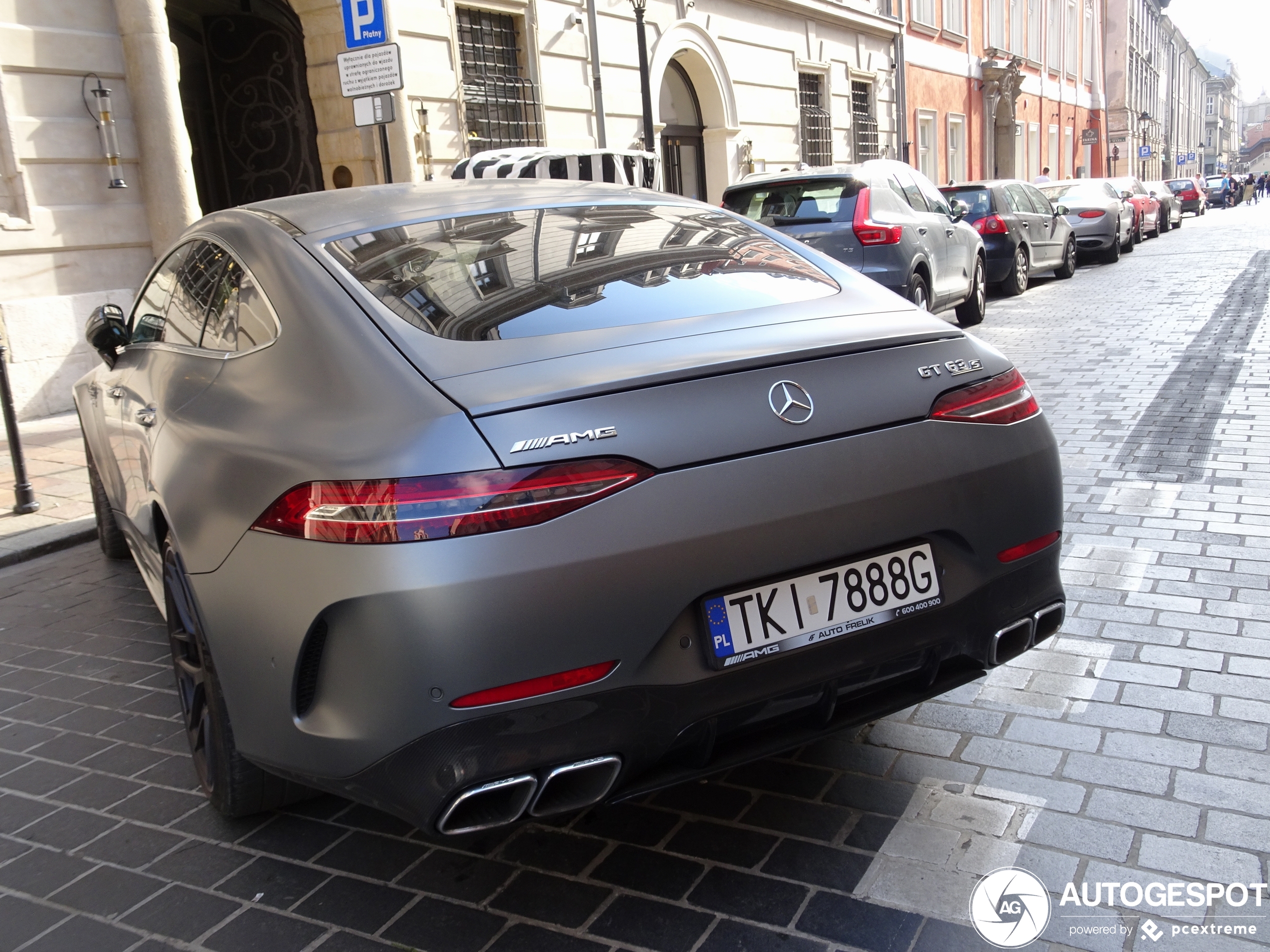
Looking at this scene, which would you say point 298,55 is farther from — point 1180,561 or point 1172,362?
point 1180,561

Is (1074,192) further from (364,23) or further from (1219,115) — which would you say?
(1219,115)

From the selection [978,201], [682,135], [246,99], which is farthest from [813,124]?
[246,99]

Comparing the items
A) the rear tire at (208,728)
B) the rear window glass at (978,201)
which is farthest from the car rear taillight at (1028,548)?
the rear window glass at (978,201)

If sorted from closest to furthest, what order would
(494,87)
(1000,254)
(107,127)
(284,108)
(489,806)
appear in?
1. (489,806)
2. (107,127)
3. (284,108)
4. (494,87)
5. (1000,254)

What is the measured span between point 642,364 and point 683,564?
413 mm

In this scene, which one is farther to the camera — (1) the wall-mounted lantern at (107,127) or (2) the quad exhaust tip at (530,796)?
(1) the wall-mounted lantern at (107,127)

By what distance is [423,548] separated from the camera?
79.0 inches

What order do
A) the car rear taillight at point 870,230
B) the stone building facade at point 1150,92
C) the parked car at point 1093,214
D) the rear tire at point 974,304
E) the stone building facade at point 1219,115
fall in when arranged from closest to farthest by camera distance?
the car rear taillight at point 870,230
the rear tire at point 974,304
the parked car at point 1093,214
the stone building facade at point 1150,92
the stone building facade at point 1219,115

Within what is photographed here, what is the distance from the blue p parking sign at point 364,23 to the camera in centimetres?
814

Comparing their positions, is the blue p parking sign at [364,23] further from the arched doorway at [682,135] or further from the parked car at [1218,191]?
the parked car at [1218,191]

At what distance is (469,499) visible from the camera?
6.63ft

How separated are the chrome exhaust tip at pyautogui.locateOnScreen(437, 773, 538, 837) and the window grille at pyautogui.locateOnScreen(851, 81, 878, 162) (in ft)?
79.0

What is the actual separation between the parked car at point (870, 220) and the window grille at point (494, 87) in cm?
457

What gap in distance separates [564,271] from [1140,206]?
2665 cm
